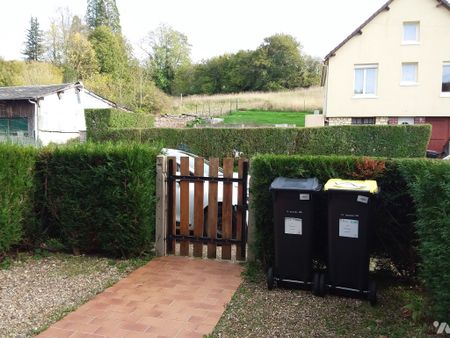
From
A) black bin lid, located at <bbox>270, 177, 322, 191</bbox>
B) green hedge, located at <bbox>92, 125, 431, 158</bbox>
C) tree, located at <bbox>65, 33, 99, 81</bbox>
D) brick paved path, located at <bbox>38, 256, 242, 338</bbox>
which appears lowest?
→ brick paved path, located at <bbox>38, 256, 242, 338</bbox>

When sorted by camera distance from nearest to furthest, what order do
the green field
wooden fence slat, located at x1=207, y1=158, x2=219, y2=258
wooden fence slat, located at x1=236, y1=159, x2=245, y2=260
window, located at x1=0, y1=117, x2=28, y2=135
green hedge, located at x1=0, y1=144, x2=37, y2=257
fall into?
green hedge, located at x1=0, y1=144, x2=37, y2=257, wooden fence slat, located at x1=236, y1=159, x2=245, y2=260, wooden fence slat, located at x1=207, y1=158, x2=219, y2=258, window, located at x1=0, y1=117, x2=28, y2=135, the green field

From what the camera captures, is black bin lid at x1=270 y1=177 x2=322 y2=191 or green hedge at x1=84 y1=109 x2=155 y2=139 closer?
black bin lid at x1=270 y1=177 x2=322 y2=191

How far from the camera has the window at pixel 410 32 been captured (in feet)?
75.2

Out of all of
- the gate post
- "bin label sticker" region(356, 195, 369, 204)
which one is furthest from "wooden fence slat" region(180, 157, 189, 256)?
"bin label sticker" region(356, 195, 369, 204)

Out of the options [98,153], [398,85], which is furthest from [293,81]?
[98,153]

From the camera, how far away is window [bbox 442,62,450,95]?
2270cm

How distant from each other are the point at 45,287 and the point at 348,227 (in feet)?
10.8

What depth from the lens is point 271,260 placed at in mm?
4637

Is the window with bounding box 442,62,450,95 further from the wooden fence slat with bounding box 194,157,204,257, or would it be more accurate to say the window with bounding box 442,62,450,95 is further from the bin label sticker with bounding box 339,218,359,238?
the bin label sticker with bounding box 339,218,359,238

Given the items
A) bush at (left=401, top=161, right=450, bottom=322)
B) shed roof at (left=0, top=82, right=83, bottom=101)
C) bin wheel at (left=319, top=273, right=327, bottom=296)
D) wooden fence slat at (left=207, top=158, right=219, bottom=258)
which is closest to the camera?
bush at (left=401, top=161, right=450, bottom=322)

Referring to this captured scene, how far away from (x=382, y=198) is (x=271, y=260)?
1465mm

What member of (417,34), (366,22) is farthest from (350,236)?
(417,34)

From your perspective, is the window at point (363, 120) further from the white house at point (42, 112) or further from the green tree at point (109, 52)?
the green tree at point (109, 52)

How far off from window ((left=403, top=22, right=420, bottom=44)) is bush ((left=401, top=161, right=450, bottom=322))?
23.1m
